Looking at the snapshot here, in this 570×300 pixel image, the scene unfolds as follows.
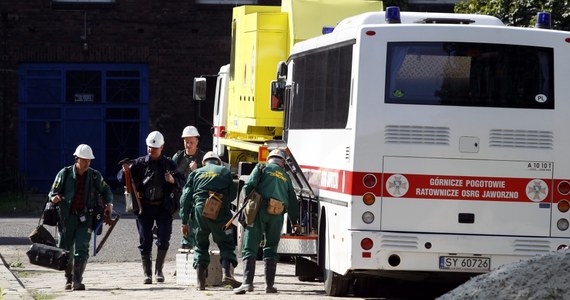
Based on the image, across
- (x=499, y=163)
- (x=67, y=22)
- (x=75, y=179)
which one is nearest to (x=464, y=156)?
(x=499, y=163)

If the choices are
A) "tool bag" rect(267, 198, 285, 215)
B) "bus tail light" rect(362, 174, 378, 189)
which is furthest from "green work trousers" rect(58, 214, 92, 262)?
"bus tail light" rect(362, 174, 378, 189)

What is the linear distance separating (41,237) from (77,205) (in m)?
0.61

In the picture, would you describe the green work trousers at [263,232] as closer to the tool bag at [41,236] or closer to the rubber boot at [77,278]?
the rubber boot at [77,278]

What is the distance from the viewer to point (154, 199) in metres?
17.3

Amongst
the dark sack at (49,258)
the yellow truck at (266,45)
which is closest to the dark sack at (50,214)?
the dark sack at (49,258)

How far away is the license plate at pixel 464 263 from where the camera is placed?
560 inches

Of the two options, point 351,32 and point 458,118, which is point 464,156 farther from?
point 351,32

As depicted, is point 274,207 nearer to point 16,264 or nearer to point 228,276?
point 228,276

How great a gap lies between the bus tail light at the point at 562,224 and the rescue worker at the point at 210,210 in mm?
3747

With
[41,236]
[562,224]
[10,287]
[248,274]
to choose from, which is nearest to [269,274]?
[248,274]

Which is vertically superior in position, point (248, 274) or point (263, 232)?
point (263, 232)

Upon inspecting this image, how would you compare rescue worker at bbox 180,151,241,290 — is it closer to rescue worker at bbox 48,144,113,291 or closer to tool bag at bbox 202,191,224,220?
tool bag at bbox 202,191,224,220

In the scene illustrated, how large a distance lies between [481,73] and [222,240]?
366 centimetres

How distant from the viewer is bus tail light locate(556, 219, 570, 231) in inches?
565
